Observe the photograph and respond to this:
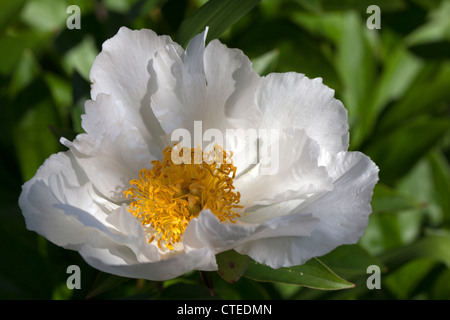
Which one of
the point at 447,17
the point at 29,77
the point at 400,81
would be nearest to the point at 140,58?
the point at 29,77

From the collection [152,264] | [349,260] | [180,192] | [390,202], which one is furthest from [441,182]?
[152,264]

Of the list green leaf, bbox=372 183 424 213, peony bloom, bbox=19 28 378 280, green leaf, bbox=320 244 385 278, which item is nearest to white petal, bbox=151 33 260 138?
peony bloom, bbox=19 28 378 280

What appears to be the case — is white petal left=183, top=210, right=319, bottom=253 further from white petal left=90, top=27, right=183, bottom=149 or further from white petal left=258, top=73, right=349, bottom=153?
white petal left=90, top=27, right=183, bottom=149

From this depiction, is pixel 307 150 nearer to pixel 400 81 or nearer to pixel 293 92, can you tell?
pixel 293 92

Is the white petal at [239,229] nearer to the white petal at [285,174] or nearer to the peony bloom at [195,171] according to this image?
the peony bloom at [195,171]

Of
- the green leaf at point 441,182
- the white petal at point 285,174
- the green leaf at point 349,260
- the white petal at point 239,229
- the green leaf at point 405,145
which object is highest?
the green leaf at point 405,145

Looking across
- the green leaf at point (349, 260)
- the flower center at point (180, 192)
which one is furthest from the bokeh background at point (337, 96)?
the flower center at point (180, 192)
